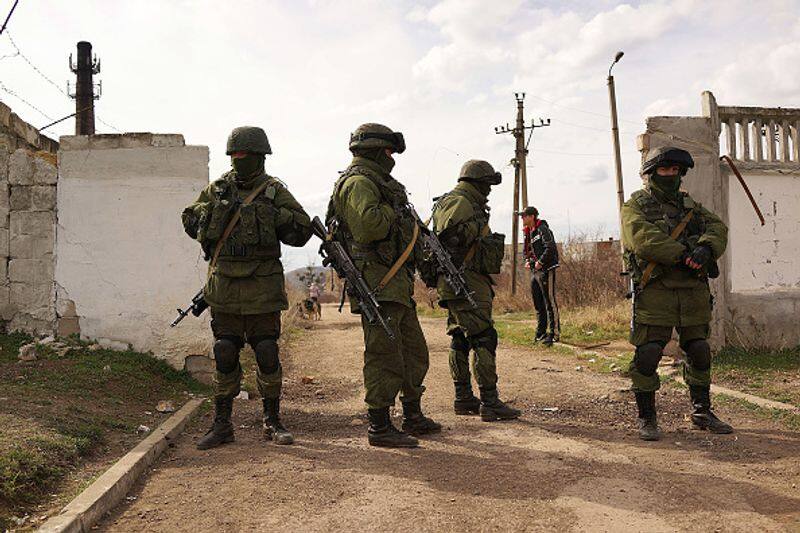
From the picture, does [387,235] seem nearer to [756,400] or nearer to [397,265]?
[397,265]

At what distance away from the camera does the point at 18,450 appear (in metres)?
3.77

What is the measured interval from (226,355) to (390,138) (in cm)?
176

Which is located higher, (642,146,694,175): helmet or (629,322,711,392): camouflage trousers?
(642,146,694,175): helmet

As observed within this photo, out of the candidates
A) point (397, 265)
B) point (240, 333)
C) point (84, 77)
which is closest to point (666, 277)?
point (397, 265)

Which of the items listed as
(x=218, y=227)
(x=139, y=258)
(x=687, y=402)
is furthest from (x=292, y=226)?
(x=687, y=402)

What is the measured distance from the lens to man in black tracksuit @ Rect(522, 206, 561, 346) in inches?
382

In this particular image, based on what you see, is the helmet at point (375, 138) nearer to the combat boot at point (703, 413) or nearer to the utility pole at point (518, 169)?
the combat boot at point (703, 413)

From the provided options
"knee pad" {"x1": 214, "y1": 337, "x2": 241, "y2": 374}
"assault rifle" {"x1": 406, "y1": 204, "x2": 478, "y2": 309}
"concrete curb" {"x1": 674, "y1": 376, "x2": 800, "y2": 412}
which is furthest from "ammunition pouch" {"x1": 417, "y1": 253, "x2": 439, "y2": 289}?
"concrete curb" {"x1": 674, "y1": 376, "x2": 800, "y2": 412}

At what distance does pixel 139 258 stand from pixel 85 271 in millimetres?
535

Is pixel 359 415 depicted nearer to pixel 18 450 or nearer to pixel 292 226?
pixel 292 226

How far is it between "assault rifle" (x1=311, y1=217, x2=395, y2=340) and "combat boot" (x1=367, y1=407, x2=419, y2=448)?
49cm

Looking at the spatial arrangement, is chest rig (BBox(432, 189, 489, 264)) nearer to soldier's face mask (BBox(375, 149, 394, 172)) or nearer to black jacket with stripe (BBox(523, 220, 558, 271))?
soldier's face mask (BBox(375, 149, 394, 172))

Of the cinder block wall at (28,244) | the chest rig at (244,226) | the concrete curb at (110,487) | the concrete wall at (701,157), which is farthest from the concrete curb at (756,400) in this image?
the cinder block wall at (28,244)

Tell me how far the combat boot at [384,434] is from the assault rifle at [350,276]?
0.49 metres
